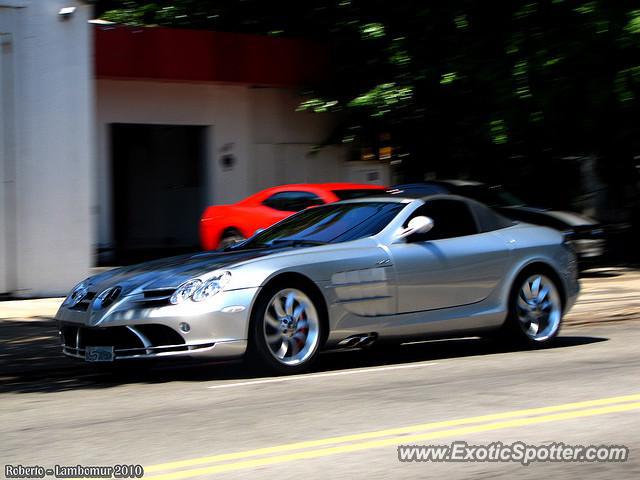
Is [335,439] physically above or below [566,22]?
below

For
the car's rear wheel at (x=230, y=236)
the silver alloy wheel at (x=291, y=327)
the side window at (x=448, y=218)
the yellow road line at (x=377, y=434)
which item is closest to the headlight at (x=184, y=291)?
the silver alloy wheel at (x=291, y=327)

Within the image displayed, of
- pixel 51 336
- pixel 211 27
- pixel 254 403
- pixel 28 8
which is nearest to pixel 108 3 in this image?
pixel 211 27

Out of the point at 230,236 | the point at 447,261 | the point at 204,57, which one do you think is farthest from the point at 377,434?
the point at 204,57

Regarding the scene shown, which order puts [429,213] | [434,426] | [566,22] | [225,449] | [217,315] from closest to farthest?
[225,449] → [434,426] → [217,315] → [429,213] → [566,22]

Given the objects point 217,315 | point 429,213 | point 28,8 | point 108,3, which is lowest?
point 217,315

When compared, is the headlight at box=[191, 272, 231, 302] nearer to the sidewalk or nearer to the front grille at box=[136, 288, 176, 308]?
the front grille at box=[136, 288, 176, 308]

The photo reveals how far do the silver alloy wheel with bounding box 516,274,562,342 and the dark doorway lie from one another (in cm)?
1269

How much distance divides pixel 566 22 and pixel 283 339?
36.1 ft

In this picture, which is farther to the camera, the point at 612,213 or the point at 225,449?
the point at 612,213

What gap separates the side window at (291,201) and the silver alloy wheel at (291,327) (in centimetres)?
838

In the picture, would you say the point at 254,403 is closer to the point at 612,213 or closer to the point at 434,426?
the point at 434,426

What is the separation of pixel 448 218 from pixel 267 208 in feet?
26.7

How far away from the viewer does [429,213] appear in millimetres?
9500

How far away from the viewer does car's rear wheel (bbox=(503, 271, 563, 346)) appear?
9.73 meters
